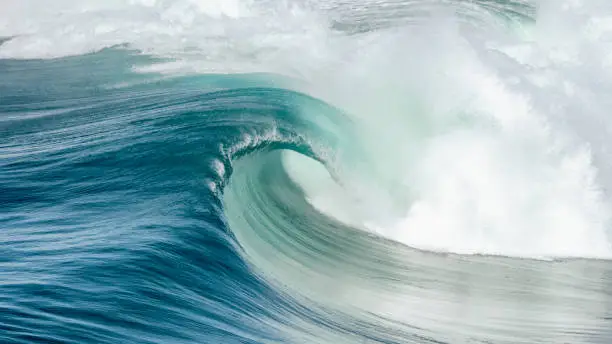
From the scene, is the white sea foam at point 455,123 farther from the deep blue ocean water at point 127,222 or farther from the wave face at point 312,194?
the deep blue ocean water at point 127,222

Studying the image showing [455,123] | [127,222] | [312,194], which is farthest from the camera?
[455,123]

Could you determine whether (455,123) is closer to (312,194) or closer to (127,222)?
(312,194)

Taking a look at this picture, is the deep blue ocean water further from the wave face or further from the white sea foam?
the white sea foam

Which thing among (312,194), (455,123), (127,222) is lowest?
(127,222)

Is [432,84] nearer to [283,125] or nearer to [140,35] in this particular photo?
[283,125]

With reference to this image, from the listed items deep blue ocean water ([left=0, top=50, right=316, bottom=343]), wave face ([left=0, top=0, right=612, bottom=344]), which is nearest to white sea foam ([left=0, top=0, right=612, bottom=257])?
wave face ([left=0, top=0, right=612, bottom=344])

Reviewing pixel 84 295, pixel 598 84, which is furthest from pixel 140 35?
pixel 84 295

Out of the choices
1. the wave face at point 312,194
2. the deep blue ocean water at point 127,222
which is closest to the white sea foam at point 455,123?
the wave face at point 312,194

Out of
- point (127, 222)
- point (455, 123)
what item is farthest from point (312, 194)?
point (127, 222)
